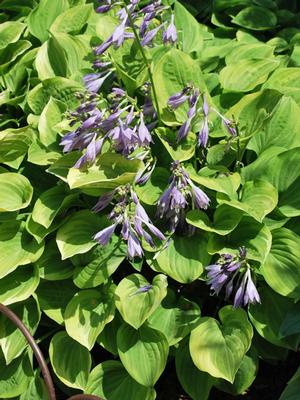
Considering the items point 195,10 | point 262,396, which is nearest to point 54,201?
point 262,396

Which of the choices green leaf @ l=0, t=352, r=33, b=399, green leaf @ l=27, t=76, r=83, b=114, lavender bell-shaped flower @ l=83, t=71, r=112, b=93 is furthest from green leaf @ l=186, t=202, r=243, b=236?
green leaf @ l=0, t=352, r=33, b=399

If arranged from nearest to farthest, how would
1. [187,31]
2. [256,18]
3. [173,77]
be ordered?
1. [173,77]
2. [187,31]
3. [256,18]

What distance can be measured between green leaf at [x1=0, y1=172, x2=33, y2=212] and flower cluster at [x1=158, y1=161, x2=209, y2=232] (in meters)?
0.65

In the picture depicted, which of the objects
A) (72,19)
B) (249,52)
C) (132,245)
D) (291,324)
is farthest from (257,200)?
(72,19)

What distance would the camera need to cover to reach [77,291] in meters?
2.88

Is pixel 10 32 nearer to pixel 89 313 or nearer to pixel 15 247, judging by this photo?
pixel 15 247

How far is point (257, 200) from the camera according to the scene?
2.65 m

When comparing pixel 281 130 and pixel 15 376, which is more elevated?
pixel 281 130

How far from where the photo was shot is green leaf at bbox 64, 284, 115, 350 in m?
2.65

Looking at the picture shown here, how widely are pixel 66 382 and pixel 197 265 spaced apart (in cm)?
76

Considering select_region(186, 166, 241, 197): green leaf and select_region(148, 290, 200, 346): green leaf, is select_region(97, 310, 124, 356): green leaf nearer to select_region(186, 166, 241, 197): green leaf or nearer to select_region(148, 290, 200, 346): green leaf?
select_region(148, 290, 200, 346): green leaf

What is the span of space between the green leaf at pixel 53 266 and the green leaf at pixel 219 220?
23.7 inches

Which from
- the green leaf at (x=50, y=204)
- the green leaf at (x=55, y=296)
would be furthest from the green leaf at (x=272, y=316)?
the green leaf at (x=50, y=204)

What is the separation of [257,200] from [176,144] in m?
0.43
